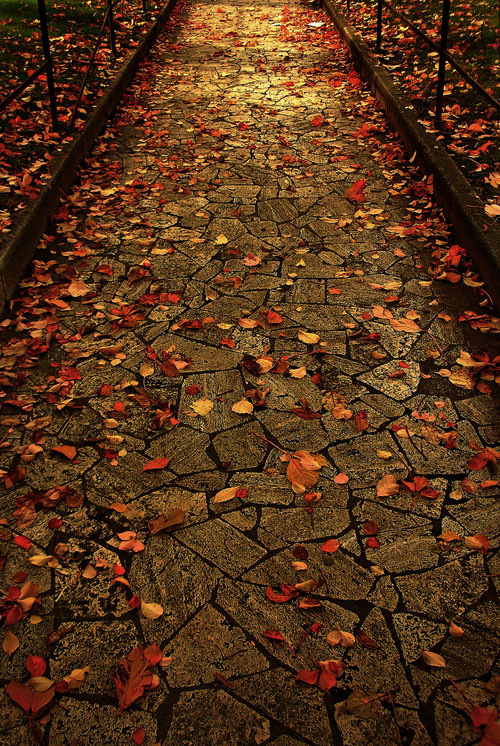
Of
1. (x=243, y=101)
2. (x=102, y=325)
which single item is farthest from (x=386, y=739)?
(x=243, y=101)

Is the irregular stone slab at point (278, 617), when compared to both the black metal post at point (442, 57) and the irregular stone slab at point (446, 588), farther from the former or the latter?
the black metal post at point (442, 57)

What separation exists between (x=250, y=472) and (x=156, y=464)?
47cm

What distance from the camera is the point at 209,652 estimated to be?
236 cm

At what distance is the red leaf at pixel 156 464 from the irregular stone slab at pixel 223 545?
42 centimetres

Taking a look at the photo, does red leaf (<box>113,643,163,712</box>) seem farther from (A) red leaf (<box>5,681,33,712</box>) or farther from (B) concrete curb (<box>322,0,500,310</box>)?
A: (B) concrete curb (<box>322,0,500,310</box>)

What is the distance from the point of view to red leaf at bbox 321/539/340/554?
2726 mm

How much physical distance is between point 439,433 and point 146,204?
143 inches

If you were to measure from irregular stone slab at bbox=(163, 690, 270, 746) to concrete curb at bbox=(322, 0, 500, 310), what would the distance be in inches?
116

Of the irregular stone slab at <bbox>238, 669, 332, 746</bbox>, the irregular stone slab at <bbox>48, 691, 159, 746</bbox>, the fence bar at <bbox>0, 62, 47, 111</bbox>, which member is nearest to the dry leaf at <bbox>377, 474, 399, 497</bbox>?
the irregular stone slab at <bbox>238, 669, 332, 746</bbox>

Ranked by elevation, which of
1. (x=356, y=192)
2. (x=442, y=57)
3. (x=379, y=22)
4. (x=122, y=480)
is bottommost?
(x=122, y=480)

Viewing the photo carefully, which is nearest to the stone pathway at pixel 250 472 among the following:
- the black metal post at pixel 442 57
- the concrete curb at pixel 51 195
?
the concrete curb at pixel 51 195

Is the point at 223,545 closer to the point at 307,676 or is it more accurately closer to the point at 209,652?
the point at 209,652

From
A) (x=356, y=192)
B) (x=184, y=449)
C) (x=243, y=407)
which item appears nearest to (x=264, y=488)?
(x=184, y=449)

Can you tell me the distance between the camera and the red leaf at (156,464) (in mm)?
3145
